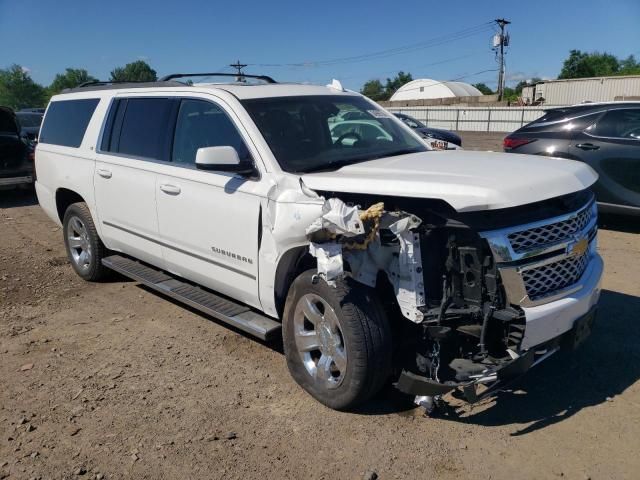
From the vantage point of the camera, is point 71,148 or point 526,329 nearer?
point 526,329

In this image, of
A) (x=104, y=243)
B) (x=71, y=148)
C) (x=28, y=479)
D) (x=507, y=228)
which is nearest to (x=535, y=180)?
(x=507, y=228)

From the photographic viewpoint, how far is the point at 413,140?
186 inches

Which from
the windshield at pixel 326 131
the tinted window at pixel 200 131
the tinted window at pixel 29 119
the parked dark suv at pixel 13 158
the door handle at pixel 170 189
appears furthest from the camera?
the tinted window at pixel 29 119

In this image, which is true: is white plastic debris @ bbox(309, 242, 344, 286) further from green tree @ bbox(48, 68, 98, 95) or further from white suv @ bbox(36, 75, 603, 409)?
green tree @ bbox(48, 68, 98, 95)

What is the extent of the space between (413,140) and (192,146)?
1833 millimetres

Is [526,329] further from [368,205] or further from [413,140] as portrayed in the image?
[413,140]

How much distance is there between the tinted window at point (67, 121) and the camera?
228 inches

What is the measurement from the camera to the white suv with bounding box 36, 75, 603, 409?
3.02 metres

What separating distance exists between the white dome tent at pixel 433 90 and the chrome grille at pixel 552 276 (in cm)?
7194

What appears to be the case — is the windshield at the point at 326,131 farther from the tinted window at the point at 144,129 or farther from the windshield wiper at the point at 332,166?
the tinted window at the point at 144,129

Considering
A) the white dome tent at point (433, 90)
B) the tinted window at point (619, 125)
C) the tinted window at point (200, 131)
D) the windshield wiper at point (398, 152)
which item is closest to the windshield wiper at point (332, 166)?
the windshield wiper at point (398, 152)

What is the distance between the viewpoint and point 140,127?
4.99m

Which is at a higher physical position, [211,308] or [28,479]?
[211,308]

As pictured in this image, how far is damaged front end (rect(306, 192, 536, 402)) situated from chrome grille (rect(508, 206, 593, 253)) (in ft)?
0.53
